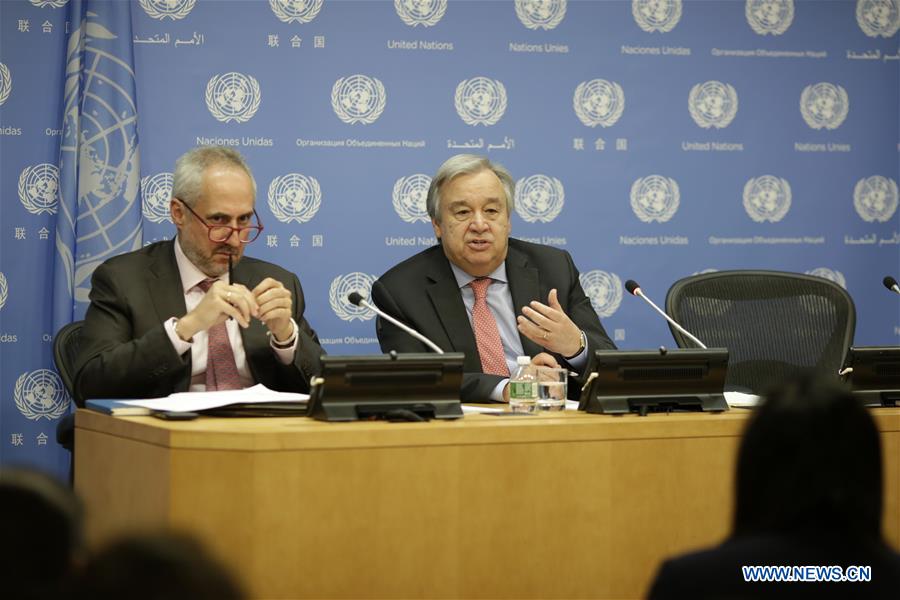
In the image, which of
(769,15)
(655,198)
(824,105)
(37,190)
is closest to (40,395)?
(37,190)

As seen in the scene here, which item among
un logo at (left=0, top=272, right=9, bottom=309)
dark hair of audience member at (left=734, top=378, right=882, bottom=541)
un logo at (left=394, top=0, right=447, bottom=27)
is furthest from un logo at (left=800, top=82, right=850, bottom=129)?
dark hair of audience member at (left=734, top=378, right=882, bottom=541)

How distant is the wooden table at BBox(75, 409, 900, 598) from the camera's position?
2.28 metres

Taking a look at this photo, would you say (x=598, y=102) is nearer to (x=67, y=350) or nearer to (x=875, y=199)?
(x=875, y=199)

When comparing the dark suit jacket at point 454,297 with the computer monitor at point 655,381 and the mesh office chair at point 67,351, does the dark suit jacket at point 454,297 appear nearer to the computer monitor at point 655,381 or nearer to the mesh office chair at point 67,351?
the computer monitor at point 655,381

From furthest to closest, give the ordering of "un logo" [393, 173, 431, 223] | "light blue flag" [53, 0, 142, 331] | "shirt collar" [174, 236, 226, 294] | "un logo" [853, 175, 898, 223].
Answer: "un logo" [853, 175, 898, 223] < "un logo" [393, 173, 431, 223] < "light blue flag" [53, 0, 142, 331] < "shirt collar" [174, 236, 226, 294]

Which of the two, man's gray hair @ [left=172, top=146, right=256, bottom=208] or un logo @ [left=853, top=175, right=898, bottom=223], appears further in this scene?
un logo @ [left=853, top=175, right=898, bottom=223]

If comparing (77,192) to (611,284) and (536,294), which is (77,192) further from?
(611,284)

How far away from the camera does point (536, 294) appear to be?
3.94 meters

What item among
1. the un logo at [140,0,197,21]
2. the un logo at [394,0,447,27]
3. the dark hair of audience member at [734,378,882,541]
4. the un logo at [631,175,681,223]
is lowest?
the dark hair of audience member at [734,378,882,541]

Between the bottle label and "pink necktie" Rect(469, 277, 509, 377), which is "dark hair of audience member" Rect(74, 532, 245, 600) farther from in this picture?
"pink necktie" Rect(469, 277, 509, 377)

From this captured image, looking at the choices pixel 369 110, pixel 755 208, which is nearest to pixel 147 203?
pixel 369 110

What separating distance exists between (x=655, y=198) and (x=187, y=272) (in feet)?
7.98

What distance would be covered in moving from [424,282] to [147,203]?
1300mm

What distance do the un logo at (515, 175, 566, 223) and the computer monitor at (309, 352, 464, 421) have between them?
93.2 inches
